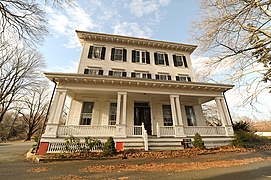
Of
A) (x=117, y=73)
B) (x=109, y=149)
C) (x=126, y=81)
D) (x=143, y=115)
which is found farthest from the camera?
(x=117, y=73)

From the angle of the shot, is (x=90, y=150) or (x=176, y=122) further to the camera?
(x=176, y=122)

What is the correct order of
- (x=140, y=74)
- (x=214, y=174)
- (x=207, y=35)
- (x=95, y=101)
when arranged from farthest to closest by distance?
(x=140, y=74)
(x=95, y=101)
(x=207, y=35)
(x=214, y=174)

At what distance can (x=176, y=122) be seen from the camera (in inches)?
351

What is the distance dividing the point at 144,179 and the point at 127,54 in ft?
34.0

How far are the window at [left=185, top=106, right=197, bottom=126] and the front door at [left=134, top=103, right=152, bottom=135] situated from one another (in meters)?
3.42

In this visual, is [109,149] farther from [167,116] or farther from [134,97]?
[167,116]

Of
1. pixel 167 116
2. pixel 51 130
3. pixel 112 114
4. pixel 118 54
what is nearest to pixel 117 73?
pixel 118 54

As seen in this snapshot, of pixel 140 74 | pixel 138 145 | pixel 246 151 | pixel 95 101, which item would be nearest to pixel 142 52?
pixel 140 74

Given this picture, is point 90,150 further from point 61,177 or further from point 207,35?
point 207,35

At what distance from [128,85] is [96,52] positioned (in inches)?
198

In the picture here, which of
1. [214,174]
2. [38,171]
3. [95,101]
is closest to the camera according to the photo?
[214,174]

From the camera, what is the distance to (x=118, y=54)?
483 inches

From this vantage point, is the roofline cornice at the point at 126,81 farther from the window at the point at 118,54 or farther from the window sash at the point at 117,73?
the window at the point at 118,54

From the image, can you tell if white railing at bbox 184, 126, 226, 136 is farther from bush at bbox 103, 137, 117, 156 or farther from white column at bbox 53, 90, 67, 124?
white column at bbox 53, 90, 67, 124
